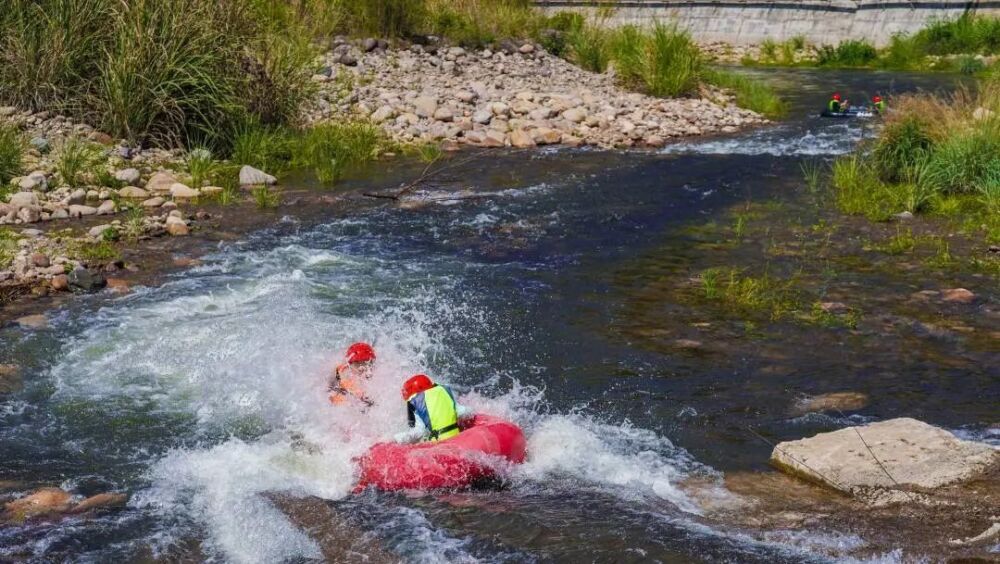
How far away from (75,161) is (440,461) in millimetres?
8311

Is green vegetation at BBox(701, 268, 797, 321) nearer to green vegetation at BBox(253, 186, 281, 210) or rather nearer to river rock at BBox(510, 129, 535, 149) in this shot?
green vegetation at BBox(253, 186, 281, 210)

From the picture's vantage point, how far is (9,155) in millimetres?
11977

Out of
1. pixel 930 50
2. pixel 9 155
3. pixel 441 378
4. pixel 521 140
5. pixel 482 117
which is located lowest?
pixel 441 378

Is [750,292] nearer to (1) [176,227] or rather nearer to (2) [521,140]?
(1) [176,227]

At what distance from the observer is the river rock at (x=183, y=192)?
40.7 feet

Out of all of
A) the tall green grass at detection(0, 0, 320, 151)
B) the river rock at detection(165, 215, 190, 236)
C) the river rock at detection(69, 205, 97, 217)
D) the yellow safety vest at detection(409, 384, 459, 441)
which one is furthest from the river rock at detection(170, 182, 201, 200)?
the yellow safety vest at detection(409, 384, 459, 441)

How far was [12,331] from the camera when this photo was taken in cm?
816

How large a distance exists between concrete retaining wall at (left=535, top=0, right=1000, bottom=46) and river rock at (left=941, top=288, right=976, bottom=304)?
20570mm

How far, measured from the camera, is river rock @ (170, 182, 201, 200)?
1241 centimetres

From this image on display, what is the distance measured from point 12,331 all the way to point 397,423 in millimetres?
3461

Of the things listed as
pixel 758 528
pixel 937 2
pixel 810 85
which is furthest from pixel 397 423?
pixel 937 2

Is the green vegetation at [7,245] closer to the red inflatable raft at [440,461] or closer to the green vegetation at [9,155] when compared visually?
the green vegetation at [9,155]

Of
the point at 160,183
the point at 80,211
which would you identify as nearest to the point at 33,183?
the point at 80,211

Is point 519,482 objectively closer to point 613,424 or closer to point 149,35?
point 613,424
